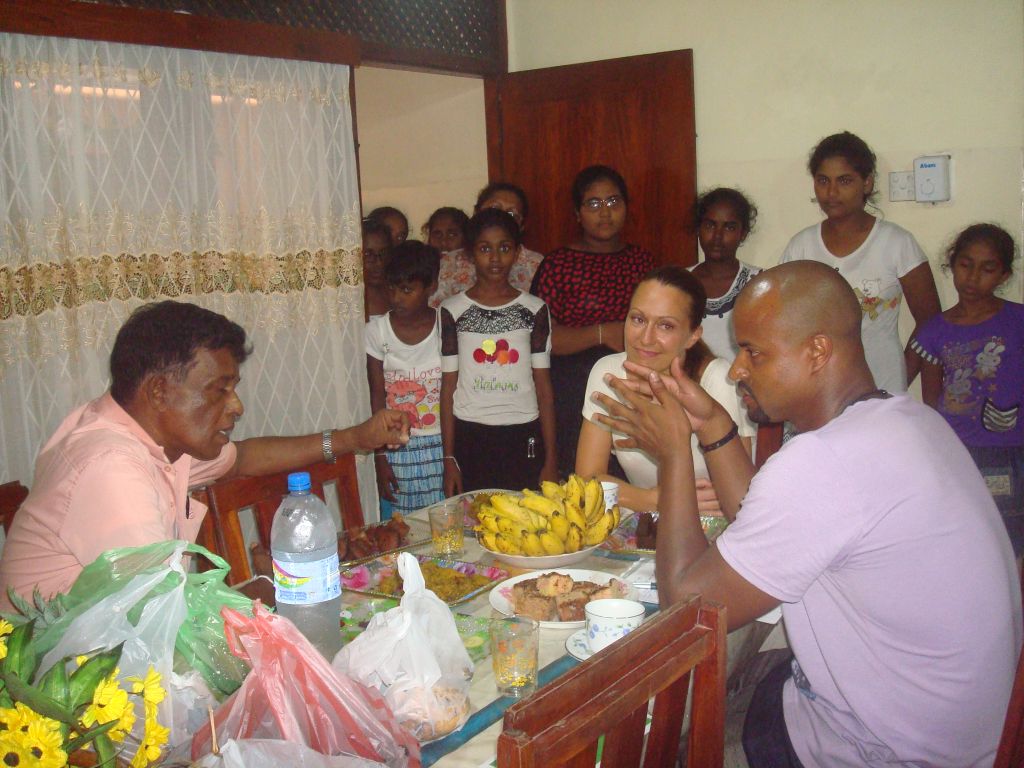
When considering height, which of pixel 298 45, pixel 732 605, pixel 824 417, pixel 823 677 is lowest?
pixel 823 677

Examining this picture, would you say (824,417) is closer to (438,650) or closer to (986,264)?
(438,650)

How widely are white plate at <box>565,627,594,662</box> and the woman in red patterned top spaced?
2.21m

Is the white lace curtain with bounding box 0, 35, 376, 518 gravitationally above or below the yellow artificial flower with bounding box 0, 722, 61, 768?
above

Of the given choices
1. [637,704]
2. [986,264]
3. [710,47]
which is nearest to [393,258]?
[710,47]

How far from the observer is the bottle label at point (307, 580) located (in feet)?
4.77

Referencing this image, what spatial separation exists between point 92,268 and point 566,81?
106 inches

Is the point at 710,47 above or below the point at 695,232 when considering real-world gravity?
above

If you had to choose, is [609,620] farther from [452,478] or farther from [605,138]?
[605,138]

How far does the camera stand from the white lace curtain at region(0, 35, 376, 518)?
2830 millimetres

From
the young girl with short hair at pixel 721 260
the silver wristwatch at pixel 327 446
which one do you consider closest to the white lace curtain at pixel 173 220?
the silver wristwatch at pixel 327 446

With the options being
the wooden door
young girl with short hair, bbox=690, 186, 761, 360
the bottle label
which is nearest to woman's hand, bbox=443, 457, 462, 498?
young girl with short hair, bbox=690, 186, 761, 360

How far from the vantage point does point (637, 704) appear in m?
1.02

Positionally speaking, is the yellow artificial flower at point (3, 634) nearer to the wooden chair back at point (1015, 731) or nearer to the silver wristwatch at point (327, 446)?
the wooden chair back at point (1015, 731)

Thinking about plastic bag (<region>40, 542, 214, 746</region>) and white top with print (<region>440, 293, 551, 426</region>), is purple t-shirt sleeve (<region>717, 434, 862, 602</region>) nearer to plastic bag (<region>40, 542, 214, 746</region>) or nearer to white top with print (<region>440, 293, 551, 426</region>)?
plastic bag (<region>40, 542, 214, 746</region>)
